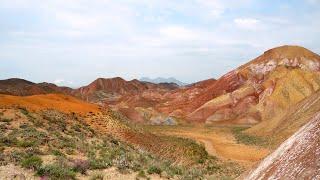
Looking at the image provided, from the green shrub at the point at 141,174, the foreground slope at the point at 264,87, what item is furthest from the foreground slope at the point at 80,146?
the foreground slope at the point at 264,87

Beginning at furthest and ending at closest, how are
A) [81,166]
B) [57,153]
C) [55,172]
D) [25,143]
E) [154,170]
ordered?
[25,143] < [57,153] < [154,170] < [81,166] < [55,172]

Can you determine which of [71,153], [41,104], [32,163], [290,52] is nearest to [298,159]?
[32,163]

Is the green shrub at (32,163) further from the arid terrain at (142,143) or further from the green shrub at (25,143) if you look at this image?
the green shrub at (25,143)

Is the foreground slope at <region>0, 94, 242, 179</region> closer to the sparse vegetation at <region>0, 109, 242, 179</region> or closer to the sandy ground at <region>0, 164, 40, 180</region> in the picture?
the sparse vegetation at <region>0, 109, 242, 179</region>

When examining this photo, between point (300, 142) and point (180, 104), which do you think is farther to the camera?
point (180, 104)

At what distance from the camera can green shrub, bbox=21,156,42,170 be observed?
20672 mm

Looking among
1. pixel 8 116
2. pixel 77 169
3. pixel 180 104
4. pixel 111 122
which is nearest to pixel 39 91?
pixel 111 122

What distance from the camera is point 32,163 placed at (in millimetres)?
21016

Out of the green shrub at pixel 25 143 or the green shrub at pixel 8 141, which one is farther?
the green shrub at pixel 8 141

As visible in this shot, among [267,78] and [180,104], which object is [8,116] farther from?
[180,104]

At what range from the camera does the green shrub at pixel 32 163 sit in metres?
20.7

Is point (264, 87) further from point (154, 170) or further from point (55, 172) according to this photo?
point (55, 172)

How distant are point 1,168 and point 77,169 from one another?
3515 millimetres

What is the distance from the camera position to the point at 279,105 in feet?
363
